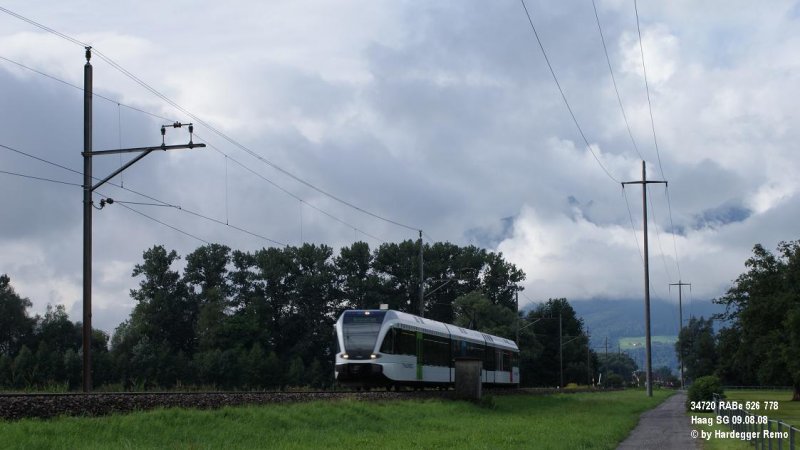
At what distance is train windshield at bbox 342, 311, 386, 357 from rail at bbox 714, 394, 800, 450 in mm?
16003

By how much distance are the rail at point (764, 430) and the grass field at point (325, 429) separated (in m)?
3.27

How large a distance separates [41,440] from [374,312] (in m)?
26.6

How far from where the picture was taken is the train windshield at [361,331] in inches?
1615

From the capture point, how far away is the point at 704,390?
161 ft

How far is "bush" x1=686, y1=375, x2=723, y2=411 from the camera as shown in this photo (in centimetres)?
4822

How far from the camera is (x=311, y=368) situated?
103m

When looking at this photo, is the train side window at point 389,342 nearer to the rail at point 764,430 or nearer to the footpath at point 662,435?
the footpath at point 662,435

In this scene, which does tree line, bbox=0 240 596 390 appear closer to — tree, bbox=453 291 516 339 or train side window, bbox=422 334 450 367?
tree, bbox=453 291 516 339

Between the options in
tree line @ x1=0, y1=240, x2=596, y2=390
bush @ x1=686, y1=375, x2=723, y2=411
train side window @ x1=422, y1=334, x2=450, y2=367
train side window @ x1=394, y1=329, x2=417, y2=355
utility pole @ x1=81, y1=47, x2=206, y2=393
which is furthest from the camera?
tree line @ x1=0, y1=240, x2=596, y2=390

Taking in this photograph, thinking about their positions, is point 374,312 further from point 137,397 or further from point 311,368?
point 311,368

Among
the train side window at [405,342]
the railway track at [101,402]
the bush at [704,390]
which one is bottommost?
the bush at [704,390]

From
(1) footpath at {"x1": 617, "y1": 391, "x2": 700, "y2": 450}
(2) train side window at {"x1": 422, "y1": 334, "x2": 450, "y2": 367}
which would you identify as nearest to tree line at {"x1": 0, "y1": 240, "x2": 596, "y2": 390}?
(2) train side window at {"x1": 422, "y1": 334, "x2": 450, "y2": 367}

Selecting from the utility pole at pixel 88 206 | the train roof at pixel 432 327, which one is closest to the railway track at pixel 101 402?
the utility pole at pixel 88 206

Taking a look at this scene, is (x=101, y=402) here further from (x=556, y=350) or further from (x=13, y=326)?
(x=556, y=350)
